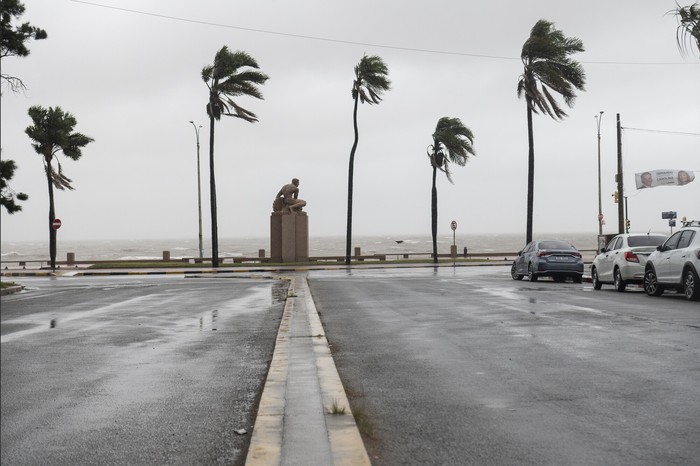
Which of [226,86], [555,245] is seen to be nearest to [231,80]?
[226,86]

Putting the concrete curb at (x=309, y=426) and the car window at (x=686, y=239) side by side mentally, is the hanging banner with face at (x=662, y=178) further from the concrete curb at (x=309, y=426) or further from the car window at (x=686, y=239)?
the concrete curb at (x=309, y=426)

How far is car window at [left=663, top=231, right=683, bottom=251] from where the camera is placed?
20.0 metres

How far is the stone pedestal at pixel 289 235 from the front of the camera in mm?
55688

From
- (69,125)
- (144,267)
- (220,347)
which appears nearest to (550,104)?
(144,267)

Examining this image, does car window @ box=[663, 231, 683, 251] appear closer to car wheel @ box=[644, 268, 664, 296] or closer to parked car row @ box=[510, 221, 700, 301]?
parked car row @ box=[510, 221, 700, 301]

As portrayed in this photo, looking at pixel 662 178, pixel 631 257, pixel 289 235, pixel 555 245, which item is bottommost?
pixel 631 257

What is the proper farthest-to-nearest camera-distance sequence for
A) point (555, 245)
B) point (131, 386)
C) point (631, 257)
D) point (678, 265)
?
point (555, 245) < point (631, 257) < point (678, 265) < point (131, 386)

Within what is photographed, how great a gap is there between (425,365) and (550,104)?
42.4 metres

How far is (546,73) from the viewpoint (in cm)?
4834

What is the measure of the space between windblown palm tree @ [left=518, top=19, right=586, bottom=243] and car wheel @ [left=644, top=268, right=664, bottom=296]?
93.5 ft

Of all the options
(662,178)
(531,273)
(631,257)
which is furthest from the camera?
(662,178)

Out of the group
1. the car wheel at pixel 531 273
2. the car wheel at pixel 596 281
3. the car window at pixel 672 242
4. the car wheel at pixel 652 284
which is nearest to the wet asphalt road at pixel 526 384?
the car window at pixel 672 242

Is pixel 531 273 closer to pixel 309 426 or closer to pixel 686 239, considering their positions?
pixel 686 239

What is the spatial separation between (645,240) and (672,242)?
3126 mm
